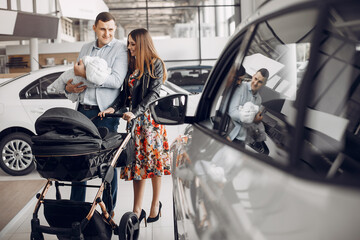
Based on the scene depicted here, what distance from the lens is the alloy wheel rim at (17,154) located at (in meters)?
5.48

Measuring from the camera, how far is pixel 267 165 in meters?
0.83

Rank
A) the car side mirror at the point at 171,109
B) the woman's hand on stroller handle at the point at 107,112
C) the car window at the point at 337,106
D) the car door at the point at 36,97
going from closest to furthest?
1. the car window at the point at 337,106
2. the car side mirror at the point at 171,109
3. the woman's hand on stroller handle at the point at 107,112
4. the car door at the point at 36,97

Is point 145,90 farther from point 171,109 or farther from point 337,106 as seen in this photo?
point 337,106

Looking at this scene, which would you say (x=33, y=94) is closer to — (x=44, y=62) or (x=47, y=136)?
(x=47, y=136)

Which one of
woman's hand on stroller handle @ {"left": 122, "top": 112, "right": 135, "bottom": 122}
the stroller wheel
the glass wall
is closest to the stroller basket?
the stroller wheel

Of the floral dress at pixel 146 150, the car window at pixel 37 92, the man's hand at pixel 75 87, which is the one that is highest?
the man's hand at pixel 75 87

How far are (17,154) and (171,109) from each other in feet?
13.5

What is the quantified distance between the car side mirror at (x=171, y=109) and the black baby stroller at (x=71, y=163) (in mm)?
553

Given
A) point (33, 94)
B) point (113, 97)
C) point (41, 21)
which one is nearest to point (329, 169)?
point (113, 97)

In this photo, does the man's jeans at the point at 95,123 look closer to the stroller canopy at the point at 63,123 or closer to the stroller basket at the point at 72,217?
the stroller basket at the point at 72,217

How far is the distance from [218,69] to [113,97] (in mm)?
1617

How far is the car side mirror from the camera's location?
1.95 m

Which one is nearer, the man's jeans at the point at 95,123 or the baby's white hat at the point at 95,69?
the baby's white hat at the point at 95,69

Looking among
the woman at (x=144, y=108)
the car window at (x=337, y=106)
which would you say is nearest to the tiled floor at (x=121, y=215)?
the woman at (x=144, y=108)
